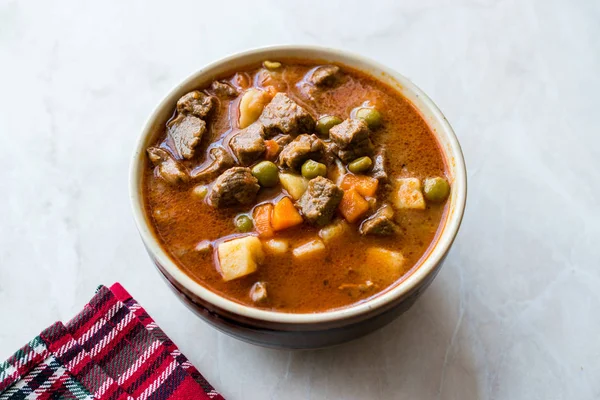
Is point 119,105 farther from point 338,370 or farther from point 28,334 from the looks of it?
point 338,370

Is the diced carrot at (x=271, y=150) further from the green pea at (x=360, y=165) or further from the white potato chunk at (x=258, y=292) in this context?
the white potato chunk at (x=258, y=292)

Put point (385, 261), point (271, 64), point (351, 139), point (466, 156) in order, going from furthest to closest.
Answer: point (466, 156), point (271, 64), point (351, 139), point (385, 261)

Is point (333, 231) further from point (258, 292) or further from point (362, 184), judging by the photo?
point (258, 292)

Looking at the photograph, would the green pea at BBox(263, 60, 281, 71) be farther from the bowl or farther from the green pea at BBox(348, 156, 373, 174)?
the green pea at BBox(348, 156, 373, 174)

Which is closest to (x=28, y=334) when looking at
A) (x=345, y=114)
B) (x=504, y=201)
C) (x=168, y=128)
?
(x=168, y=128)

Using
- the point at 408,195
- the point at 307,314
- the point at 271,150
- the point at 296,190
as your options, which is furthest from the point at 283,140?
the point at 307,314

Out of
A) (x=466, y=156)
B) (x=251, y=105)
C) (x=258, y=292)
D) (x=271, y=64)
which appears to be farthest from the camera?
(x=466, y=156)

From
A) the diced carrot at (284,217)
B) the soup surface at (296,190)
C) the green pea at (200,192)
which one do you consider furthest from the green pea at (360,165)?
the green pea at (200,192)
